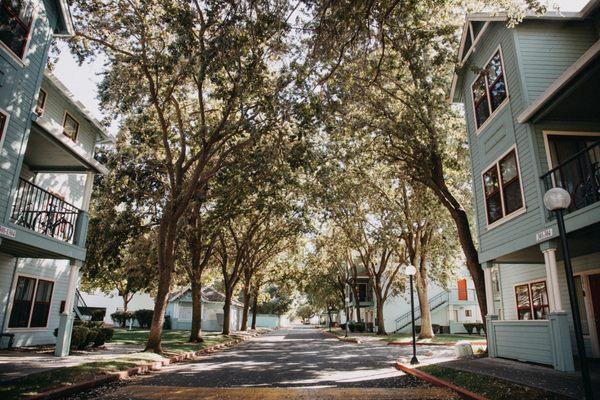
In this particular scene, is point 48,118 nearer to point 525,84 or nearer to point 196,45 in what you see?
point 196,45

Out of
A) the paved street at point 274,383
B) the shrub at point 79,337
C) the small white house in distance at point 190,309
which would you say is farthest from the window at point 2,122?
the small white house in distance at point 190,309

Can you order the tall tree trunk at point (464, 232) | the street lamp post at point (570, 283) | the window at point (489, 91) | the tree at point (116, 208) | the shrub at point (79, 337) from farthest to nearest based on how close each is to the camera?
the tree at point (116, 208) < the shrub at point (79, 337) < the tall tree trunk at point (464, 232) < the window at point (489, 91) < the street lamp post at point (570, 283)

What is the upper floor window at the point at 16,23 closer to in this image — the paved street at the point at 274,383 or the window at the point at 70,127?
the window at the point at 70,127

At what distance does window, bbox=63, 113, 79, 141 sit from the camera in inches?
713

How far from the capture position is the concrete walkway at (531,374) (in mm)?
7969

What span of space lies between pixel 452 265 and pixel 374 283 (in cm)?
646

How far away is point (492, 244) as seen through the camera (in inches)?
555

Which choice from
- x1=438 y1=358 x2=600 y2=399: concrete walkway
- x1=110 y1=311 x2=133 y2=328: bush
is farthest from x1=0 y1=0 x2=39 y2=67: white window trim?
x1=110 y1=311 x2=133 y2=328: bush

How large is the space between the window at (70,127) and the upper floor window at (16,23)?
19.3ft

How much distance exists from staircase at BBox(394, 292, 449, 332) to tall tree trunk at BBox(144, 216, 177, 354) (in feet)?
104

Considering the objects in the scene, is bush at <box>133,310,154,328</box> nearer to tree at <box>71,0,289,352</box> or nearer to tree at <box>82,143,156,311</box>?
tree at <box>82,143,156,311</box>

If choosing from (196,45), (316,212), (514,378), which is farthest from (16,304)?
(514,378)

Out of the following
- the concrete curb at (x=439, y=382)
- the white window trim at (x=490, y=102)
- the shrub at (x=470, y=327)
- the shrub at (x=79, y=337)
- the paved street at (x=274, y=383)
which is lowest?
the paved street at (x=274, y=383)

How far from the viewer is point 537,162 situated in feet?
37.7
